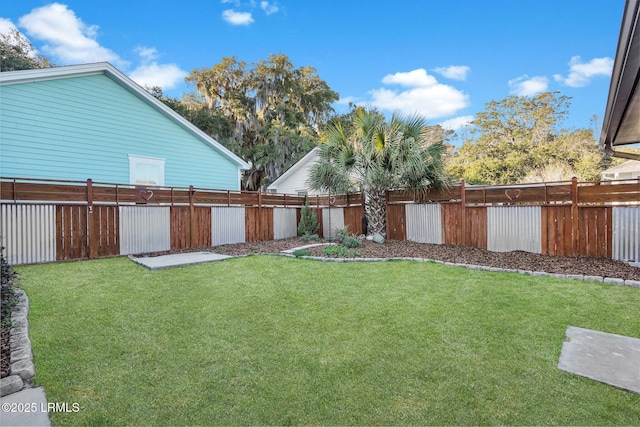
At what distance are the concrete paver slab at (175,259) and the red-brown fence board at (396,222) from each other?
499 cm

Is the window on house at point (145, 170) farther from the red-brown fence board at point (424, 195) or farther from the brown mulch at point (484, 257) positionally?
the red-brown fence board at point (424, 195)

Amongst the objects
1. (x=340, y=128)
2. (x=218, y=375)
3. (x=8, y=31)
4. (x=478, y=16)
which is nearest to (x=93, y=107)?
(x=340, y=128)

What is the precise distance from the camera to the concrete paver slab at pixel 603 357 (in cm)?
221

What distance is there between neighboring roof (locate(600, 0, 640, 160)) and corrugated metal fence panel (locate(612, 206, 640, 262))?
180cm

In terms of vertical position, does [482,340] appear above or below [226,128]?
below

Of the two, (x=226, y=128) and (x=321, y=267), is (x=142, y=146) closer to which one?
(x=321, y=267)

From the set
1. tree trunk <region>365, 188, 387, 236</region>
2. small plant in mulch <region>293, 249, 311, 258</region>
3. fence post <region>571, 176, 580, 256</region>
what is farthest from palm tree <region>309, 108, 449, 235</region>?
fence post <region>571, 176, 580, 256</region>

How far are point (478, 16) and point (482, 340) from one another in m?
10.2

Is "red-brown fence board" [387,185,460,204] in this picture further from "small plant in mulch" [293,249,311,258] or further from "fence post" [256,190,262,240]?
"fence post" [256,190,262,240]

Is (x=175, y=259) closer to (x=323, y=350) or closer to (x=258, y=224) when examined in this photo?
(x=258, y=224)

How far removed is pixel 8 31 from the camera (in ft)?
56.5

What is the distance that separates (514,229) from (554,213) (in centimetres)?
85

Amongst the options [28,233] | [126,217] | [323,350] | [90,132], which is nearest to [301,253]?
[126,217]

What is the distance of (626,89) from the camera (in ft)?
8.73
